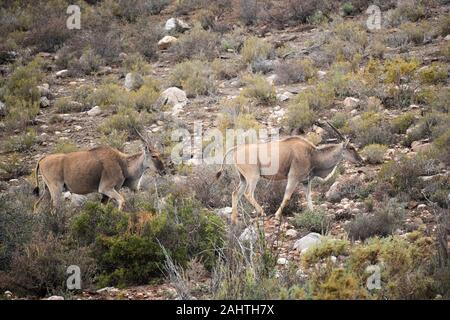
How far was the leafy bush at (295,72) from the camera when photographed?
56.6ft

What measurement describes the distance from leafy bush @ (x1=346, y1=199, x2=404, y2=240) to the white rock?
18.1 ft

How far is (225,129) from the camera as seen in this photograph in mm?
14711

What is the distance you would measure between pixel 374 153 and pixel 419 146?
866 mm

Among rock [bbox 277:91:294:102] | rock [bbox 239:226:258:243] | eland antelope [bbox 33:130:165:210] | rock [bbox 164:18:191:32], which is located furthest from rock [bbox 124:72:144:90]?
rock [bbox 239:226:258:243]

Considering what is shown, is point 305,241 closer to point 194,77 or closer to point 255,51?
point 194,77

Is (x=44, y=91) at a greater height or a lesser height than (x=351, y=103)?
lesser

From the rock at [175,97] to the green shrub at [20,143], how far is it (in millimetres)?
3444

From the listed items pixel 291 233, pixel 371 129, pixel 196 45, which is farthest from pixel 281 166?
pixel 196 45

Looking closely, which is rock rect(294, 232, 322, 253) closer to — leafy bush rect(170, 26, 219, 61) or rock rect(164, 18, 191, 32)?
leafy bush rect(170, 26, 219, 61)

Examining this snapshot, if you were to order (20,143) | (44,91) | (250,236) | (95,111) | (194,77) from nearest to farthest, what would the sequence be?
(250,236)
(20,143)
(95,111)
(194,77)
(44,91)

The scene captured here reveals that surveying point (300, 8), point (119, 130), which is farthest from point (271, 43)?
point (119, 130)
